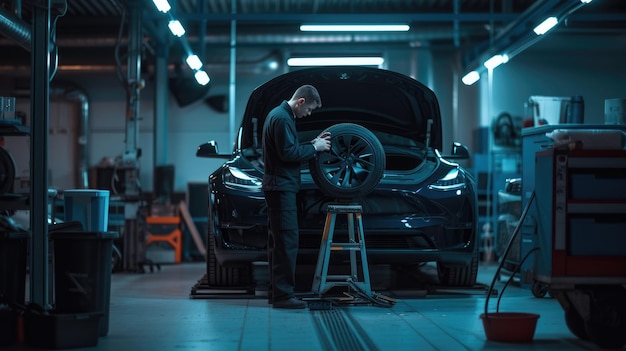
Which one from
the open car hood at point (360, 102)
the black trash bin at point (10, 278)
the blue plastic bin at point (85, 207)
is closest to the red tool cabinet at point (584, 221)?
the open car hood at point (360, 102)

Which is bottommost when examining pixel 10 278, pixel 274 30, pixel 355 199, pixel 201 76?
pixel 10 278

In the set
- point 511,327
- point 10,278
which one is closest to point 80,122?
point 10,278

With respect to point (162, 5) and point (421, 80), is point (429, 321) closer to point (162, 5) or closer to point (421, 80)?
point (162, 5)

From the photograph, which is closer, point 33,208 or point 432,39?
point 33,208

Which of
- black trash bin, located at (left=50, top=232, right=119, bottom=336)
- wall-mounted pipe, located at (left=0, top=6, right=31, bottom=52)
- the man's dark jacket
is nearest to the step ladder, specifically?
the man's dark jacket

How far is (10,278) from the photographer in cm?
495

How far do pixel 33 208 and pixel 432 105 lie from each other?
372 cm

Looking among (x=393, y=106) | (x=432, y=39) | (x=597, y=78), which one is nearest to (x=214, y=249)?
(x=393, y=106)

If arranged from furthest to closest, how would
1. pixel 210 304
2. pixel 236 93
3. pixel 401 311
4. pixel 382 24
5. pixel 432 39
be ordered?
1. pixel 236 93
2. pixel 432 39
3. pixel 382 24
4. pixel 210 304
5. pixel 401 311

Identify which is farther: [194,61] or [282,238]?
[194,61]

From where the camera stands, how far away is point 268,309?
243 inches

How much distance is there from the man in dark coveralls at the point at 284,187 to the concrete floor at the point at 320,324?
0.77ft

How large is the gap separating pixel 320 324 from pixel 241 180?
166 cm

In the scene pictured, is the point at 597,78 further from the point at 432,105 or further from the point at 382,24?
the point at 432,105
